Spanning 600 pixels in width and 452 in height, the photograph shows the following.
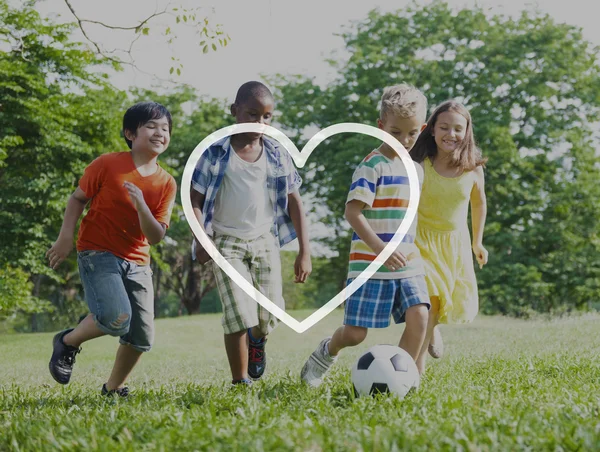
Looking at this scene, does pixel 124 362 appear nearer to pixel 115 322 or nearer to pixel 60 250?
pixel 115 322

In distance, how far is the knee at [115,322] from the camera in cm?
454

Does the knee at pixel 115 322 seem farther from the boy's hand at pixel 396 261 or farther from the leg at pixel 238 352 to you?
the boy's hand at pixel 396 261

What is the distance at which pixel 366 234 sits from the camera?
14.6ft

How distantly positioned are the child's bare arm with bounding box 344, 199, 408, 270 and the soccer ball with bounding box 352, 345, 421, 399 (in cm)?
56

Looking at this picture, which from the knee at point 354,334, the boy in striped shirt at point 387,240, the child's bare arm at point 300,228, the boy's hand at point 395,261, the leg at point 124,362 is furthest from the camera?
the child's bare arm at point 300,228

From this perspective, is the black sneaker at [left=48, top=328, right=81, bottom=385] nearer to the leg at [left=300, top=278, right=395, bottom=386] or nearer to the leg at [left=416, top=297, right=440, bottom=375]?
the leg at [left=300, top=278, right=395, bottom=386]

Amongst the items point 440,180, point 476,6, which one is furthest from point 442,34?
point 440,180

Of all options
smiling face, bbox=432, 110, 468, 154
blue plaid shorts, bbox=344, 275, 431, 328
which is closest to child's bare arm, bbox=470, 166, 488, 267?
smiling face, bbox=432, 110, 468, 154

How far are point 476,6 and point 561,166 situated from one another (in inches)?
314

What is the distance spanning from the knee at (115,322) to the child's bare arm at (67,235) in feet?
1.51

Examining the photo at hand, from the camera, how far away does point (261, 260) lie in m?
4.93

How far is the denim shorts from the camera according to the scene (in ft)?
15.0

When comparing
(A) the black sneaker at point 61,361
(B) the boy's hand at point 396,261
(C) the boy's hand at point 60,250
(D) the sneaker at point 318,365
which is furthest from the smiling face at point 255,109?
(A) the black sneaker at point 61,361

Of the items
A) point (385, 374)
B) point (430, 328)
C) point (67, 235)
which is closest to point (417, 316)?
point (385, 374)
